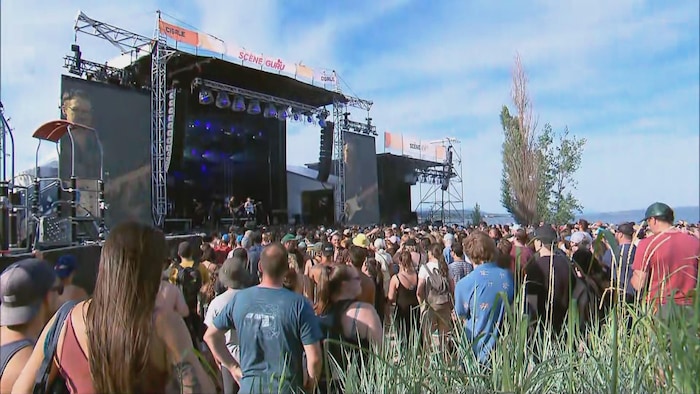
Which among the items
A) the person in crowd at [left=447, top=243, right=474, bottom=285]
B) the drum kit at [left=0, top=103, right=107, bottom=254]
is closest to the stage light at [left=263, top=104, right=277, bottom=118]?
the drum kit at [left=0, top=103, right=107, bottom=254]

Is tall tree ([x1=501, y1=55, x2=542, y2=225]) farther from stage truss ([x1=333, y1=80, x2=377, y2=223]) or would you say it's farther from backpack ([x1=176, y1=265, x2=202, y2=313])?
backpack ([x1=176, y1=265, x2=202, y2=313])

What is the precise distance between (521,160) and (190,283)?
67.8 ft

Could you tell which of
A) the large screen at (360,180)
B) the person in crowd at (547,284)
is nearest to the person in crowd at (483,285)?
the person in crowd at (547,284)

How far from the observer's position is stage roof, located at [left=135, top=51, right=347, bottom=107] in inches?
631

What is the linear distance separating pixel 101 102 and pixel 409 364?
13035mm

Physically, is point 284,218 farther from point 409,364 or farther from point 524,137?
point 409,364

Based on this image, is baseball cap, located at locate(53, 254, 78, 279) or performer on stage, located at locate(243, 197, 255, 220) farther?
performer on stage, located at locate(243, 197, 255, 220)

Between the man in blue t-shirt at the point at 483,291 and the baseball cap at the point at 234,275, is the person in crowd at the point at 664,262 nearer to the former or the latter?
the man in blue t-shirt at the point at 483,291

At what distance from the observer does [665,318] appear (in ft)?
5.24

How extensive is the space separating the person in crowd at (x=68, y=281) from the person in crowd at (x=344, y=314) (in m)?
1.20

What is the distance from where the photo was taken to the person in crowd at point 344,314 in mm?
2656

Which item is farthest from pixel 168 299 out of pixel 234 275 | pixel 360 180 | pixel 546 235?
pixel 360 180

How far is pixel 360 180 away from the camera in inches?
824

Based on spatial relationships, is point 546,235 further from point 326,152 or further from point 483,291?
point 326,152
